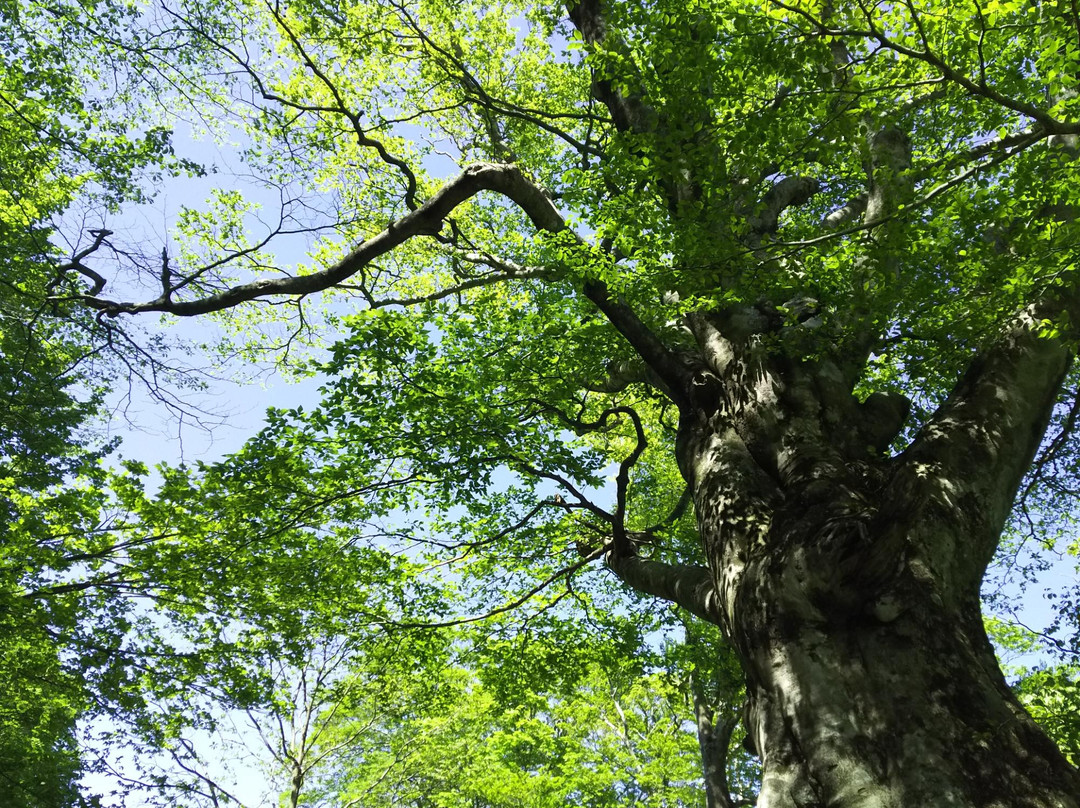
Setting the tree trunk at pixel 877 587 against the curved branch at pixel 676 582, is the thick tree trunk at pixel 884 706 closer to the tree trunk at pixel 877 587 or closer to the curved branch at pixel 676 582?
the tree trunk at pixel 877 587

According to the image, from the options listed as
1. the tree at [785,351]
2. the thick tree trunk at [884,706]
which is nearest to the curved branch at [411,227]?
the tree at [785,351]

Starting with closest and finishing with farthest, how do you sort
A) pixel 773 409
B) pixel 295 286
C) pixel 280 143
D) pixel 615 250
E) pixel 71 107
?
1. pixel 773 409
2. pixel 295 286
3. pixel 71 107
4. pixel 615 250
5. pixel 280 143

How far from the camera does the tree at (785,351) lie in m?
3.41

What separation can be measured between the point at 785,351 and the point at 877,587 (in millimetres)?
2358

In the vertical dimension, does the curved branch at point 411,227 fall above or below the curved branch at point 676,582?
above

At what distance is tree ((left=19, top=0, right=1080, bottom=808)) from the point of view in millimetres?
3406

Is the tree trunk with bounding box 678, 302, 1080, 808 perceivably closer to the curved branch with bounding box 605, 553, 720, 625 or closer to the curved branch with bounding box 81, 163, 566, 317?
the curved branch with bounding box 605, 553, 720, 625

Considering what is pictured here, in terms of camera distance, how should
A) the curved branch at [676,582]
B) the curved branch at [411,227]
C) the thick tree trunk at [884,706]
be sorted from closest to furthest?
the thick tree trunk at [884,706] → the curved branch at [676,582] → the curved branch at [411,227]

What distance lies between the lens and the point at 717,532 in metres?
4.50

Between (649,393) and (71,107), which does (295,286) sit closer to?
(71,107)

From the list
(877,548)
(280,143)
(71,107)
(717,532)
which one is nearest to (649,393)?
(717,532)

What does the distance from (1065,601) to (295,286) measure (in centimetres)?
880

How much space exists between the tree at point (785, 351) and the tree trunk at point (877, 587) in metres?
0.02

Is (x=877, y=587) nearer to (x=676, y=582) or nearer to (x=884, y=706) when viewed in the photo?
(x=884, y=706)
